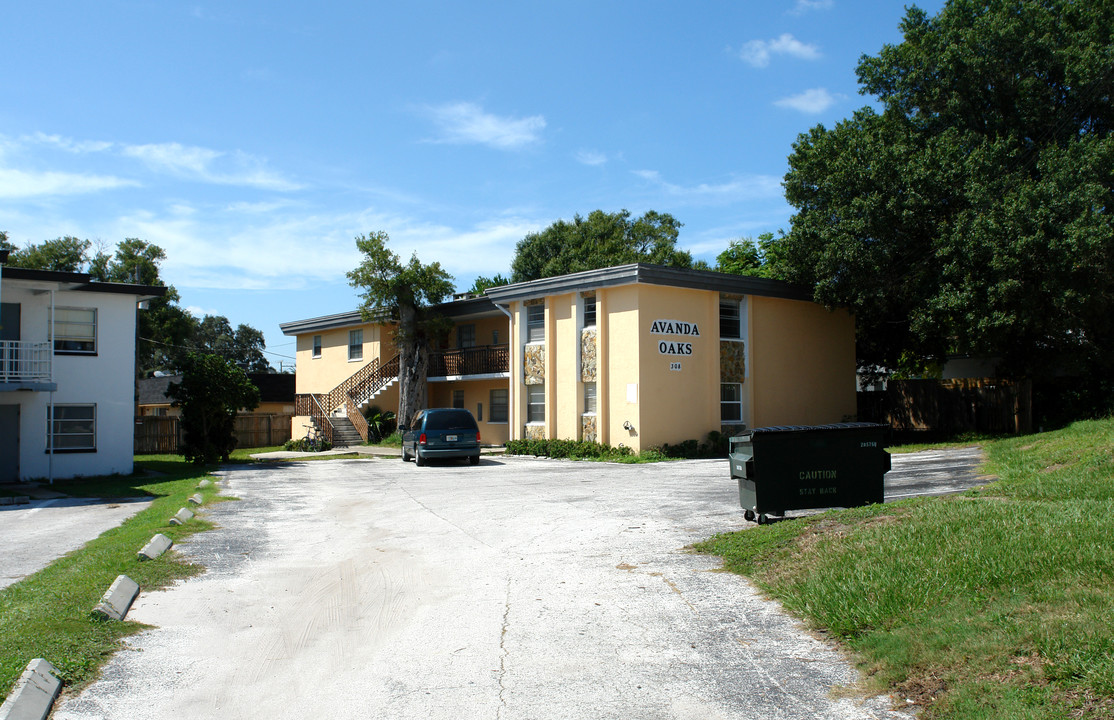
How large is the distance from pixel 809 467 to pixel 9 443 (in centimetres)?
2170

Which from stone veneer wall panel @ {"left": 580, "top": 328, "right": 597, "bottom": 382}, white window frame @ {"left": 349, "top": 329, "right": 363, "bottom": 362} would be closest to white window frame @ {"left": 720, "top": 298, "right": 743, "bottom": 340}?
stone veneer wall panel @ {"left": 580, "top": 328, "right": 597, "bottom": 382}

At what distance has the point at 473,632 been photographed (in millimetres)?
6906

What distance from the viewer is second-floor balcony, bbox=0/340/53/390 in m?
21.1

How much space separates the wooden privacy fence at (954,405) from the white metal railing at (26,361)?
24.9 m

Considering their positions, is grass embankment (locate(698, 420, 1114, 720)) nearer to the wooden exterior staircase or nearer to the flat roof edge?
the flat roof edge

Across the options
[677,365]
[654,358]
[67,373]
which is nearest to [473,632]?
[654,358]

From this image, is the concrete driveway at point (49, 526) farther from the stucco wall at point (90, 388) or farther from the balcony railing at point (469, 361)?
the balcony railing at point (469, 361)

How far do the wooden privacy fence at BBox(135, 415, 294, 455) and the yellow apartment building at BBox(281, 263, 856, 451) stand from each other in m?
12.5

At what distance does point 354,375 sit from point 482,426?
6.95 m

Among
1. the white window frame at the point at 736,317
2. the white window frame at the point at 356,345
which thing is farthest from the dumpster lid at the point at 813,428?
the white window frame at the point at 356,345

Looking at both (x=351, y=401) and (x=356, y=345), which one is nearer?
(x=351, y=401)

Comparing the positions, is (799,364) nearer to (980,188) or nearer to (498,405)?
(980,188)

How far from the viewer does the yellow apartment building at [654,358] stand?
2606cm

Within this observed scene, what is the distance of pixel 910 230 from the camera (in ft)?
89.1
